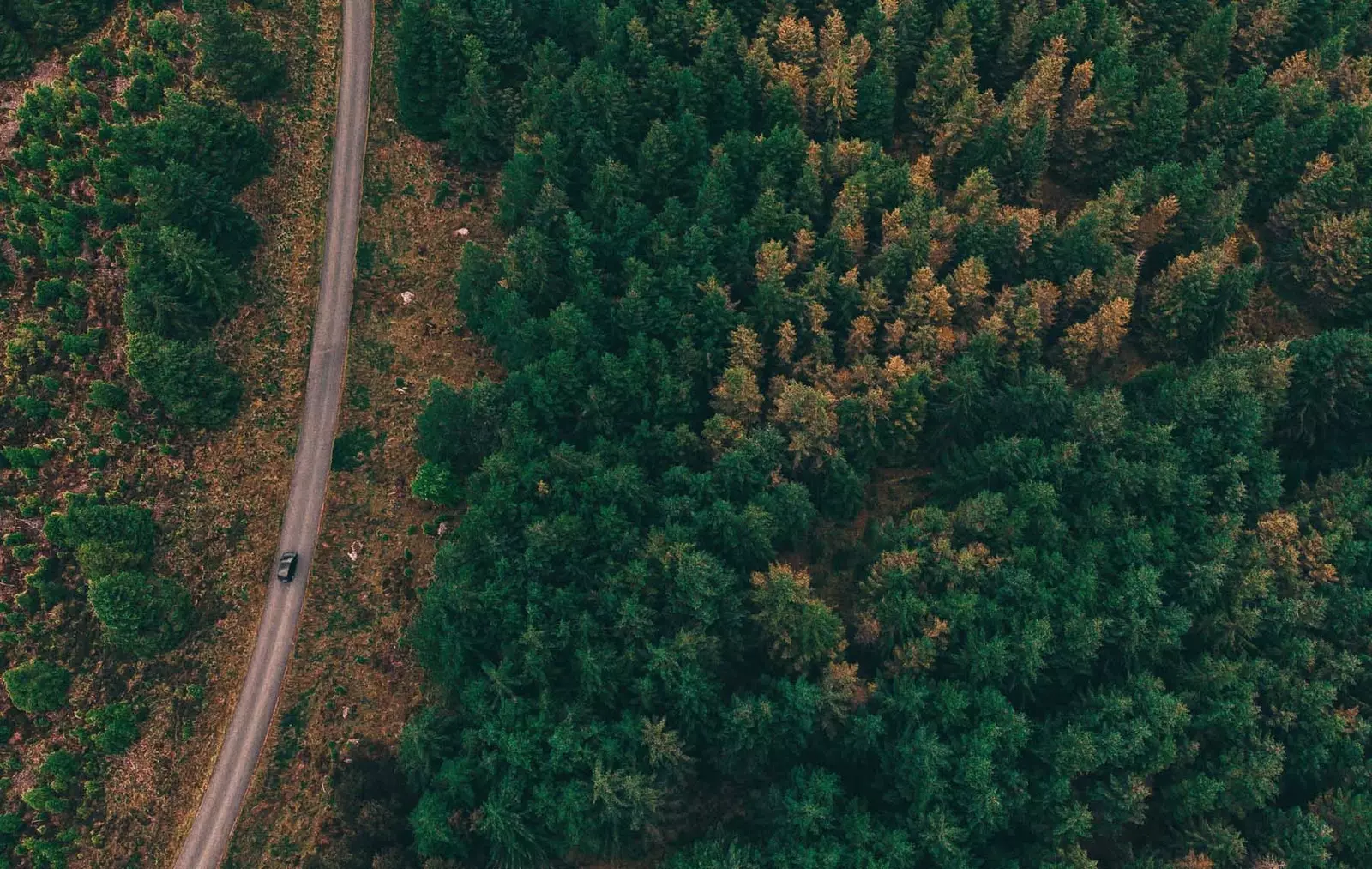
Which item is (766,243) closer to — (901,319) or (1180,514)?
(901,319)

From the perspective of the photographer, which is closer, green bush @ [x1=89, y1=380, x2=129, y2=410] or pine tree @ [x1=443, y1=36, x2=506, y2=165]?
green bush @ [x1=89, y1=380, x2=129, y2=410]

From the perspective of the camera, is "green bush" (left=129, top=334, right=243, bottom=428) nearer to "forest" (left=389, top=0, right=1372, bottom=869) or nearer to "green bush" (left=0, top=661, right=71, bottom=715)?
"forest" (left=389, top=0, right=1372, bottom=869)

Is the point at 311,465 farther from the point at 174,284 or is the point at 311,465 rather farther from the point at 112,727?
the point at 112,727

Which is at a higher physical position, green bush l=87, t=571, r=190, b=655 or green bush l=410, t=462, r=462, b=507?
green bush l=410, t=462, r=462, b=507

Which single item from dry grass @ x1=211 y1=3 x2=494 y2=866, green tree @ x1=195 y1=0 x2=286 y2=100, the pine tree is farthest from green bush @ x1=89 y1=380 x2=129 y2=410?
the pine tree

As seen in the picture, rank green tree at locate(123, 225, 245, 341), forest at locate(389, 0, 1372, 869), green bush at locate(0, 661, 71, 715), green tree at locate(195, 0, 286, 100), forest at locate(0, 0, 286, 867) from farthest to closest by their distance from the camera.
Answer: green tree at locate(195, 0, 286, 100) → green tree at locate(123, 225, 245, 341) → forest at locate(0, 0, 286, 867) → green bush at locate(0, 661, 71, 715) → forest at locate(389, 0, 1372, 869)

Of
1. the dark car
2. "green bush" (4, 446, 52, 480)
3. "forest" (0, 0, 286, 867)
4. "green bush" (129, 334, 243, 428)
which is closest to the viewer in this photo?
"forest" (0, 0, 286, 867)

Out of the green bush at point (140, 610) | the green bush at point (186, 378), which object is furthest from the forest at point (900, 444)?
the green bush at point (140, 610)

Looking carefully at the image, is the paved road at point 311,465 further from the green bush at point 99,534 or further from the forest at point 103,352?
the green bush at point 99,534
